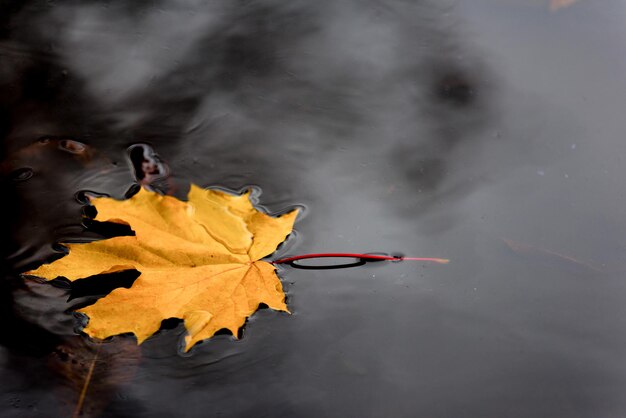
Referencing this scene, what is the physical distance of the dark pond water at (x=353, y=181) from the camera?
1.41 m

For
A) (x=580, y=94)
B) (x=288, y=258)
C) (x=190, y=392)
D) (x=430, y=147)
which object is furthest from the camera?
(x=580, y=94)

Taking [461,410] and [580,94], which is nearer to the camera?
[461,410]

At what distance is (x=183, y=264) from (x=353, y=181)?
22.7 inches

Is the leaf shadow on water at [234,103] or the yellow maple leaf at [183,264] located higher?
the leaf shadow on water at [234,103]

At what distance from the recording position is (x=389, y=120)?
2.02m

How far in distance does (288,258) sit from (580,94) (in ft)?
3.83

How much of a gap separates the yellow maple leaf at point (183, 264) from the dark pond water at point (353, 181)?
52mm

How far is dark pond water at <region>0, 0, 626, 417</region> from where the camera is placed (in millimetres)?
1405

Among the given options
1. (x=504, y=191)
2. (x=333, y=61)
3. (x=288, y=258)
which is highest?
(x=333, y=61)

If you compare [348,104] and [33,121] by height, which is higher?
[348,104]

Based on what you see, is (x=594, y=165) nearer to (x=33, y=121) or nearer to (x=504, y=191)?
(x=504, y=191)

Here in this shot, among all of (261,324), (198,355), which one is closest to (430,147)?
(261,324)

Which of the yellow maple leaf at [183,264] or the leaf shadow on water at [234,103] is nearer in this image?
the yellow maple leaf at [183,264]

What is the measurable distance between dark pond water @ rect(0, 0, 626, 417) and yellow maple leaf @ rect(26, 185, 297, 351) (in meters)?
0.05
